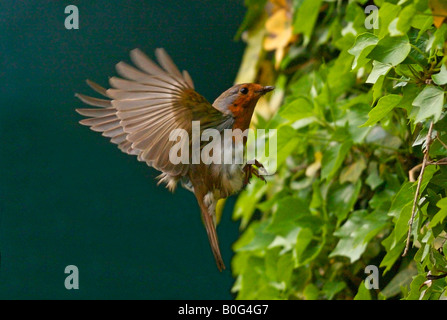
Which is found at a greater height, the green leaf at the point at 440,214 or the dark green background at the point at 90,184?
the dark green background at the point at 90,184

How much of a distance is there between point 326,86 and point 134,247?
1.62 m

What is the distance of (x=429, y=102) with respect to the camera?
0.97 m

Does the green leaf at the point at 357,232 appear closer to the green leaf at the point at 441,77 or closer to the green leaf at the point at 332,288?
the green leaf at the point at 332,288

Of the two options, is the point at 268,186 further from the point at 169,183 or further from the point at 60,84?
the point at 60,84

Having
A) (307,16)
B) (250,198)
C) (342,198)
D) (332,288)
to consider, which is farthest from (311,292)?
(307,16)

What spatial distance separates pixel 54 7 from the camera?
235cm

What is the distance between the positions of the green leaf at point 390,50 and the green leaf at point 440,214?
24 cm

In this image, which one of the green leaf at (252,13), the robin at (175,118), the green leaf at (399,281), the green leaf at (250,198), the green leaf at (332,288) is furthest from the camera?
the green leaf at (252,13)

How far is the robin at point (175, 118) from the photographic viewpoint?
1047mm

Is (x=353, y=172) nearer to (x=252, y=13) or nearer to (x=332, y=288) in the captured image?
(x=332, y=288)

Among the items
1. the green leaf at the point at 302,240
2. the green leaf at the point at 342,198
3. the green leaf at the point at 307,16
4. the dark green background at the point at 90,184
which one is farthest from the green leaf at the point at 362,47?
the dark green background at the point at 90,184

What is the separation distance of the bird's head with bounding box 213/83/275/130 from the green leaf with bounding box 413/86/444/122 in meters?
0.30

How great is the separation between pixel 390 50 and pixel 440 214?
0.29 meters
